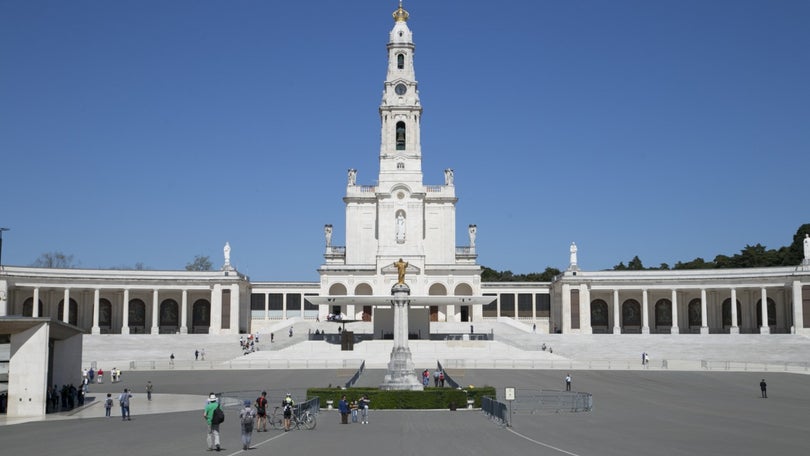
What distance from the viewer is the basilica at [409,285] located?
96.5 metres

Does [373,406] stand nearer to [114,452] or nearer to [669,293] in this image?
[114,452]

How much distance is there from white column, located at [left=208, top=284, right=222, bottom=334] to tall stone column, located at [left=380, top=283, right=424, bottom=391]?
5760cm

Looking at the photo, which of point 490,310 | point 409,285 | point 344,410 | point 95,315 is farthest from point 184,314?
point 344,410

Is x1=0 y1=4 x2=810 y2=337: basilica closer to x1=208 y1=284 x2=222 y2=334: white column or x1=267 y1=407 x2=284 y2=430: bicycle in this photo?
x1=208 y1=284 x2=222 y2=334: white column

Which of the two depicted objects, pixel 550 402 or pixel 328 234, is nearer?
pixel 550 402

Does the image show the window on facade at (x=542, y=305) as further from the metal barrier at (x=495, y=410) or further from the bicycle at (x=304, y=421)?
the bicycle at (x=304, y=421)

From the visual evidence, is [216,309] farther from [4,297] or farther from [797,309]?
[797,309]

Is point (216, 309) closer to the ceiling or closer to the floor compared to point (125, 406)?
closer to the ceiling

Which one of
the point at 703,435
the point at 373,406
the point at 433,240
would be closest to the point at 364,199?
the point at 433,240

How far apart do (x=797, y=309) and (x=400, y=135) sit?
46.9m

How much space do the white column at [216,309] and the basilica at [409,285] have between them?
0.13 meters

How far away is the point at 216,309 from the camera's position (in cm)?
9956

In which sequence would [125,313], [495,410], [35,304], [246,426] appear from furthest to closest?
[125,313] → [35,304] → [495,410] → [246,426]

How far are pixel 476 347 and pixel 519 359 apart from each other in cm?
644
